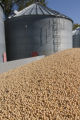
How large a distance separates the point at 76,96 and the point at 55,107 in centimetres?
48

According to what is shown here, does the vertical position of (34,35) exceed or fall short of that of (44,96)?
it exceeds it

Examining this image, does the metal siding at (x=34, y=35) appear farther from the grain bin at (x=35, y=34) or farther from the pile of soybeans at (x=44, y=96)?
the pile of soybeans at (x=44, y=96)

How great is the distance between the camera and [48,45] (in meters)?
9.01

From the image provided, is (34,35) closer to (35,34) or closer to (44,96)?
(35,34)

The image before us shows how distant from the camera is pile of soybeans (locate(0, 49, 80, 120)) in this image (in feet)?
6.70

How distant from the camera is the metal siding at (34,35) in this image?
880cm

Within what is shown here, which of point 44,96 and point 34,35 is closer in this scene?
point 44,96

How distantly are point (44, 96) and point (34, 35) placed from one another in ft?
22.6

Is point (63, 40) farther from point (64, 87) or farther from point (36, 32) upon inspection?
point (64, 87)

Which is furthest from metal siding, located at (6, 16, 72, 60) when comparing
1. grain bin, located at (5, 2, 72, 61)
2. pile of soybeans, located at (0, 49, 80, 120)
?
A: pile of soybeans, located at (0, 49, 80, 120)

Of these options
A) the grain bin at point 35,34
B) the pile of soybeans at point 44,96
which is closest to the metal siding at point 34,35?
the grain bin at point 35,34

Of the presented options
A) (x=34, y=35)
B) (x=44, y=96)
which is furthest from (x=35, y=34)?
(x=44, y=96)

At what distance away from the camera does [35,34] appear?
28.8 feet

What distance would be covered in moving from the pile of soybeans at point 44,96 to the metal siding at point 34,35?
5.74m
